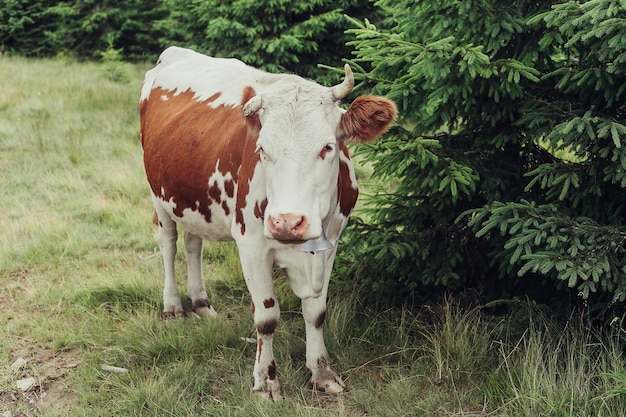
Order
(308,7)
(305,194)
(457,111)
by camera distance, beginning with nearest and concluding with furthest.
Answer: (305,194)
(457,111)
(308,7)

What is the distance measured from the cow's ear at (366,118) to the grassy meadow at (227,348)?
50.6 inches

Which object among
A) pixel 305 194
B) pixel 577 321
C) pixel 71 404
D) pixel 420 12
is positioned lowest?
pixel 71 404

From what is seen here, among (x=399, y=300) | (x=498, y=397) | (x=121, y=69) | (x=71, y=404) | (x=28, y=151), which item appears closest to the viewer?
(x=498, y=397)

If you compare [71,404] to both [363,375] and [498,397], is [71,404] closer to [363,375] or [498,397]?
[363,375]

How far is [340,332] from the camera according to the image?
4.34 m

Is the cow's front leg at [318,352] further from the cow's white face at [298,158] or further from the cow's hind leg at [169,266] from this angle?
the cow's hind leg at [169,266]

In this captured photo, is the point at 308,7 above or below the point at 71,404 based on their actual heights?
above

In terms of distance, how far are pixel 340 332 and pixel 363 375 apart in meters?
0.41

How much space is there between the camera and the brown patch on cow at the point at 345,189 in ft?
12.6

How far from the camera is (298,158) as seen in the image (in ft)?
10.6

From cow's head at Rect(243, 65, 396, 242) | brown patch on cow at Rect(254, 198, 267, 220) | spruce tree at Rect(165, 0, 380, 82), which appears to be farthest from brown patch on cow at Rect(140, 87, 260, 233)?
spruce tree at Rect(165, 0, 380, 82)

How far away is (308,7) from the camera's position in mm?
9930

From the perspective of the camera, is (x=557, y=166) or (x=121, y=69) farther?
(x=121, y=69)

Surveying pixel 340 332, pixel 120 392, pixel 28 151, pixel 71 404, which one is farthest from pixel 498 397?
pixel 28 151
